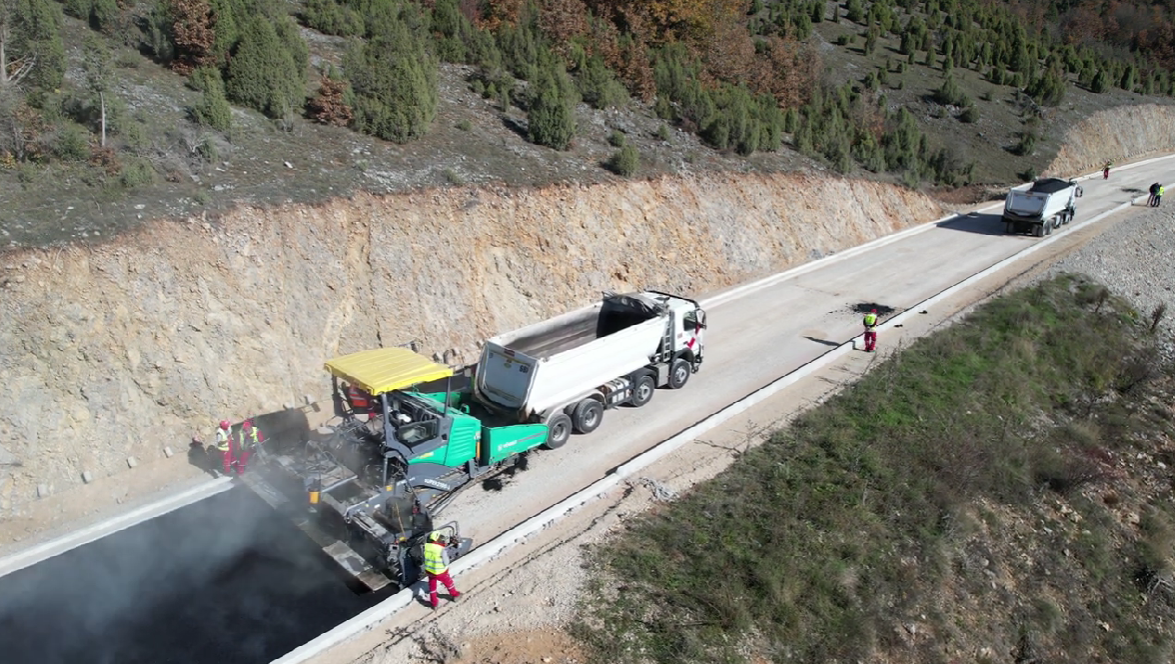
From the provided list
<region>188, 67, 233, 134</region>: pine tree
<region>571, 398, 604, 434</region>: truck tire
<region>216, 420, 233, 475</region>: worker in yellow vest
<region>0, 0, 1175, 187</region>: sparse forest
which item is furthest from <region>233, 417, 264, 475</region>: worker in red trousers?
<region>188, 67, 233, 134</region>: pine tree

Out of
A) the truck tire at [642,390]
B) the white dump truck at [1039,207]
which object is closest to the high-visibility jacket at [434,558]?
the truck tire at [642,390]

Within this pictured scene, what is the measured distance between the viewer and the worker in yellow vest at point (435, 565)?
11352mm

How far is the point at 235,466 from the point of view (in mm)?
15086

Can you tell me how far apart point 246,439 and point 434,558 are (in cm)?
592

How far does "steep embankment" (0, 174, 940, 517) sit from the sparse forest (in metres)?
2.74

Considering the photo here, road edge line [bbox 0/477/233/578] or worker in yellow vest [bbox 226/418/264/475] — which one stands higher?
worker in yellow vest [bbox 226/418/264/475]

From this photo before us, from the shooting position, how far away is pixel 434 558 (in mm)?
11336

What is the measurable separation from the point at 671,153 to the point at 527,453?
16.8 metres

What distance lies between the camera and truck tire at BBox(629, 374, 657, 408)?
57.5 ft

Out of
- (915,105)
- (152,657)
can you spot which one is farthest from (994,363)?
(915,105)

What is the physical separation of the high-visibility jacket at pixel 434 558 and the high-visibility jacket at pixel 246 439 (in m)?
5.55

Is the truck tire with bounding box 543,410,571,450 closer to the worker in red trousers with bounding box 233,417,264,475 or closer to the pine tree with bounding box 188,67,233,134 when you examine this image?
the worker in red trousers with bounding box 233,417,264,475

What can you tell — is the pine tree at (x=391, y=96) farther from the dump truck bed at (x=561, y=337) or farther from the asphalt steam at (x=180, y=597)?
the asphalt steam at (x=180, y=597)

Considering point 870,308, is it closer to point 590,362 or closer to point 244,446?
point 590,362
